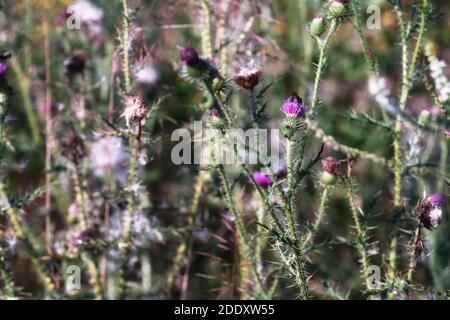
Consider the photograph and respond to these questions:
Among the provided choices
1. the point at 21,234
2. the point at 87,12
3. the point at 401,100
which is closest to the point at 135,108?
the point at 21,234

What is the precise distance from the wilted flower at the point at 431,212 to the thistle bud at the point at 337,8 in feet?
1.50

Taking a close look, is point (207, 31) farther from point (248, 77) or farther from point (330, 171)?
point (330, 171)

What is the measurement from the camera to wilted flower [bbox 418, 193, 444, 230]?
1.33 meters

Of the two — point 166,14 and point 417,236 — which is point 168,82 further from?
point 417,236

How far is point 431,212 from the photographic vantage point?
133 centimetres

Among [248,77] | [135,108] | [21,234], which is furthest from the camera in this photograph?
[21,234]

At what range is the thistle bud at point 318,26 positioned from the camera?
52.8 inches

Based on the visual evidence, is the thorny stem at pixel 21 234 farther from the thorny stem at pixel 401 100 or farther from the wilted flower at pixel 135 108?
the thorny stem at pixel 401 100

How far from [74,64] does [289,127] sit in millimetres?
986

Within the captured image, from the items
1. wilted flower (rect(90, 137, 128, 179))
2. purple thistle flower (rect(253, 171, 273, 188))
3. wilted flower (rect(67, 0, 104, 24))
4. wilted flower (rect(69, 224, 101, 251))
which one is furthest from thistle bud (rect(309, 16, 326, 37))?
wilted flower (rect(67, 0, 104, 24))

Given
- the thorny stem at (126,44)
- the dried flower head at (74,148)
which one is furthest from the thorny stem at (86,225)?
the thorny stem at (126,44)

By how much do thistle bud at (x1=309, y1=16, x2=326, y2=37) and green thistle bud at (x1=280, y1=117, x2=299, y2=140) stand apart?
0.22 meters

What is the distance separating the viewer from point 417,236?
1396 mm
